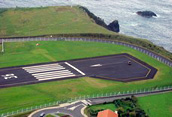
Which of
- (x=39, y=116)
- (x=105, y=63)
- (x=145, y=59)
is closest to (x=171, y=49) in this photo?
(x=145, y=59)

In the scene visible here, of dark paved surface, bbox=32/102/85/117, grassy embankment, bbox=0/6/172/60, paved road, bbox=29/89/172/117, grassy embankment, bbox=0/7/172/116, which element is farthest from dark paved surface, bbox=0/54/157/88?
grassy embankment, bbox=0/6/172/60

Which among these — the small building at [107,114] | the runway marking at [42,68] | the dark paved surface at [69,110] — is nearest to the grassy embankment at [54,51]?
the runway marking at [42,68]

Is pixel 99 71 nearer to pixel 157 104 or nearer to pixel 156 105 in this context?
pixel 157 104

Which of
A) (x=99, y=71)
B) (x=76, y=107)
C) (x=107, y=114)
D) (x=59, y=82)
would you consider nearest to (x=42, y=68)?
(x=59, y=82)

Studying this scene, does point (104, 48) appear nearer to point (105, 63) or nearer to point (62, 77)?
point (105, 63)

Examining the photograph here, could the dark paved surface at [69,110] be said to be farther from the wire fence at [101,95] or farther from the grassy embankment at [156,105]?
the grassy embankment at [156,105]

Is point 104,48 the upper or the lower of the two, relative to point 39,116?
upper
